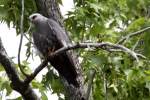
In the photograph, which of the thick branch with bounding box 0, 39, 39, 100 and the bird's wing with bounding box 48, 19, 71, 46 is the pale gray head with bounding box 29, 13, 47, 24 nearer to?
the bird's wing with bounding box 48, 19, 71, 46

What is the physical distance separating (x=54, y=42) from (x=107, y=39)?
0.67 m

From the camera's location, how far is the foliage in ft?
13.6

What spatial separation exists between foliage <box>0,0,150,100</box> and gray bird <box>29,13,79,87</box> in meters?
0.17

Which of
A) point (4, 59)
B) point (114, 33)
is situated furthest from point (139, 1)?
point (4, 59)

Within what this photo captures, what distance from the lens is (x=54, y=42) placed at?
5.01 metres

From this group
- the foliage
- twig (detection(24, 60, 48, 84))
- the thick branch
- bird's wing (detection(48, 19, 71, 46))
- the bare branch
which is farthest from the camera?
bird's wing (detection(48, 19, 71, 46))

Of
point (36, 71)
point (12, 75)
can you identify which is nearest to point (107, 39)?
point (36, 71)

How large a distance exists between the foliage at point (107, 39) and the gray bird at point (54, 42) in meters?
0.17

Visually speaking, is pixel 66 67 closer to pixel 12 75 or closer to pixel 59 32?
pixel 59 32

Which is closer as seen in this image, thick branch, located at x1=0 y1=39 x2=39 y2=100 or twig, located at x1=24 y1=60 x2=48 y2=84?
twig, located at x1=24 y1=60 x2=48 y2=84

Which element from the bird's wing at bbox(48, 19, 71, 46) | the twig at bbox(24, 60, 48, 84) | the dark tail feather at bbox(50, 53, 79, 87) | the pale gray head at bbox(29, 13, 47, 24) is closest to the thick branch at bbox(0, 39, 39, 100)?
the twig at bbox(24, 60, 48, 84)

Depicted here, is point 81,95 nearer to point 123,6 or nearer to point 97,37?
point 97,37

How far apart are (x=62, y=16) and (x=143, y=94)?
122 centimetres

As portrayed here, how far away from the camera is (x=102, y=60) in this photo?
13.3 ft
